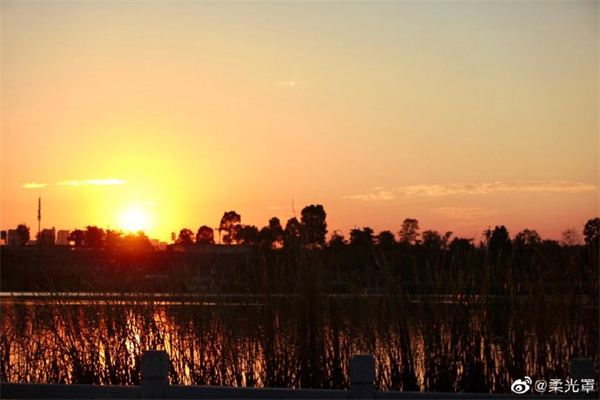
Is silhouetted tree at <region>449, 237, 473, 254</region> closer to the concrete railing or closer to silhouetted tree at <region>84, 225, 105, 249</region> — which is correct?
the concrete railing

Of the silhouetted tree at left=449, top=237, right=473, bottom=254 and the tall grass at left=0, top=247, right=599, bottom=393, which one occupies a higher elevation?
the silhouetted tree at left=449, top=237, right=473, bottom=254

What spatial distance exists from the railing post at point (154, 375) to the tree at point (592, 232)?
18.2 ft

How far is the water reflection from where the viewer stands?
9.03m

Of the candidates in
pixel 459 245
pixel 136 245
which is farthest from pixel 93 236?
pixel 459 245

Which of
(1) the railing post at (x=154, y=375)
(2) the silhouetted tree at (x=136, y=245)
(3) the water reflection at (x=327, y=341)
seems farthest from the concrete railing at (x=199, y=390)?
(2) the silhouetted tree at (x=136, y=245)

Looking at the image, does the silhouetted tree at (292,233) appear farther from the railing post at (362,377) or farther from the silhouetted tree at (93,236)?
the silhouetted tree at (93,236)

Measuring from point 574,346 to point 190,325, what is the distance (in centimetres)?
464

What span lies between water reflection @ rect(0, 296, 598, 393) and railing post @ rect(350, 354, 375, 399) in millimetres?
1803

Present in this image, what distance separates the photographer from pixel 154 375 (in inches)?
300

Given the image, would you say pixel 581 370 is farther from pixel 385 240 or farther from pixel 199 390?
pixel 385 240

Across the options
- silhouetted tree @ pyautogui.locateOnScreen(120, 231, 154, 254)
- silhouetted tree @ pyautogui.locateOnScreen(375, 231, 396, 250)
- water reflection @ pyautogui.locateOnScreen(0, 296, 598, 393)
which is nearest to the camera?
water reflection @ pyautogui.locateOnScreen(0, 296, 598, 393)

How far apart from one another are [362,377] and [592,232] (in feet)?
16.9

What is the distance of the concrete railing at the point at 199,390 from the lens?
24.1 feet

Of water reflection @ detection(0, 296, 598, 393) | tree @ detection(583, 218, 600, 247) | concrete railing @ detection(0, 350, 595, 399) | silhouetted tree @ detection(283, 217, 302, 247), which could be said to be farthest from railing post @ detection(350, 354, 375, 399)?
tree @ detection(583, 218, 600, 247)
